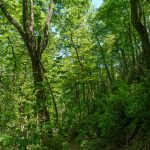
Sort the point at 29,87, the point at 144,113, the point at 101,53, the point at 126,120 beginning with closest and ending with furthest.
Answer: the point at 29,87, the point at 144,113, the point at 126,120, the point at 101,53

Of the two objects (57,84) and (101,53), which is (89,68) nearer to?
(57,84)

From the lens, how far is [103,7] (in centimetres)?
2548

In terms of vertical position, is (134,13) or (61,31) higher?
(61,31)

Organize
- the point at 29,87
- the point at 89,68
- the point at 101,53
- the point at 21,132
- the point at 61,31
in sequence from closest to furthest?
the point at 21,132
the point at 29,87
the point at 89,68
the point at 61,31
the point at 101,53

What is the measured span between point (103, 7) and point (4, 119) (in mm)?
20350

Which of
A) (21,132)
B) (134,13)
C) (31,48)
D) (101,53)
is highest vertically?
(101,53)

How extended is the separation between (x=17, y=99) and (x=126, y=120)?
450 centimetres

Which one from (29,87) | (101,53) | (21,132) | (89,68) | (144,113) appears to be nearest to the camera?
(21,132)

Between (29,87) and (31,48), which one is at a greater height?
(31,48)

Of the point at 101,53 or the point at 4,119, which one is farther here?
the point at 101,53

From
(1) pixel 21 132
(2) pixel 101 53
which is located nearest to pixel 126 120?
(1) pixel 21 132

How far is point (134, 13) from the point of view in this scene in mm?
9961

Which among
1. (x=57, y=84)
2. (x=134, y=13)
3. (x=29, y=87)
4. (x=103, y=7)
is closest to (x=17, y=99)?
(x=29, y=87)

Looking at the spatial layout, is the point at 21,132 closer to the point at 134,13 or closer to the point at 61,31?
the point at 134,13
